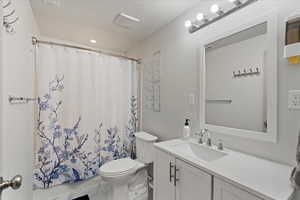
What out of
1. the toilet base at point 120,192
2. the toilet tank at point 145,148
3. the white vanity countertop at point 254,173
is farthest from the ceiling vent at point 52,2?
the toilet base at point 120,192

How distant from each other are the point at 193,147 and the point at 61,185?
67.6 inches

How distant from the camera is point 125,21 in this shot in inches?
70.5

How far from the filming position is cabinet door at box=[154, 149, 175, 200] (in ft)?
3.71

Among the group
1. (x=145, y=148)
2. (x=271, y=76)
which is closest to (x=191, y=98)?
(x=271, y=76)

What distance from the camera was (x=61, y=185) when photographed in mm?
1742

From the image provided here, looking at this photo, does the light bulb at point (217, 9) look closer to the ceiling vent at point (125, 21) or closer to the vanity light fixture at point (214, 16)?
the vanity light fixture at point (214, 16)

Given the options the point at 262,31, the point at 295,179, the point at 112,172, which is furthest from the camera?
the point at 112,172

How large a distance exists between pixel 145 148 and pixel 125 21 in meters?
1.70

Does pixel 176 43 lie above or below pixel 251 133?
→ above

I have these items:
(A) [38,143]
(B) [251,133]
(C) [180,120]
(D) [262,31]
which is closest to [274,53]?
(D) [262,31]

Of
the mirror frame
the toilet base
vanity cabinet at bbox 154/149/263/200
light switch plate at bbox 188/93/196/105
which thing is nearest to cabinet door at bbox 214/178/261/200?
vanity cabinet at bbox 154/149/263/200

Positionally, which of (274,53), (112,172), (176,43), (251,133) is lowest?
(112,172)

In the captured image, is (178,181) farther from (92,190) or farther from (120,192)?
(92,190)

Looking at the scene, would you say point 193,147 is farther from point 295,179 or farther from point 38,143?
point 38,143
